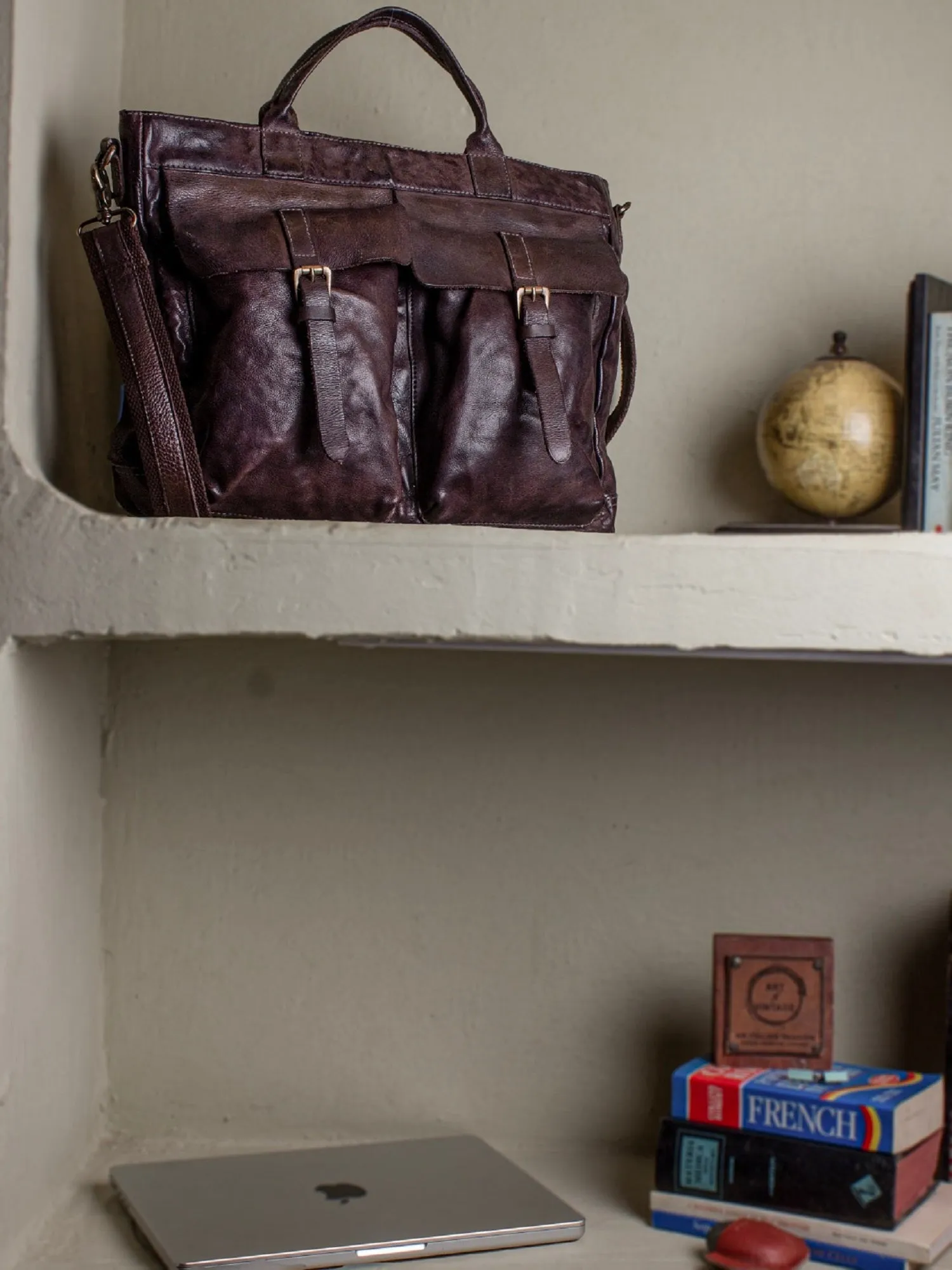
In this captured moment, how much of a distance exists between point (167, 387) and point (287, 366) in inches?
3.8

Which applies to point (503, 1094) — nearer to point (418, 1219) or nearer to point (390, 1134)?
point (390, 1134)

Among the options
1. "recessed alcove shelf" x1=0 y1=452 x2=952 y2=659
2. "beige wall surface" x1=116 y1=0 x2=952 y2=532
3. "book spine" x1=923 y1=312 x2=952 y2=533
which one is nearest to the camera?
"recessed alcove shelf" x1=0 y1=452 x2=952 y2=659

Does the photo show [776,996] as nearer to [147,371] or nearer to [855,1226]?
[855,1226]

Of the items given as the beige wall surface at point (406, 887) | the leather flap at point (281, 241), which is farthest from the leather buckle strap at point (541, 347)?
the beige wall surface at point (406, 887)

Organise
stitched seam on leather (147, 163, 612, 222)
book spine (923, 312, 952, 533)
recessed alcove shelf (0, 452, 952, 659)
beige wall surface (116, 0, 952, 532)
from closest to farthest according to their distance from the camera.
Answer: recessed alcove shelf (0, 452, 952, 659) → stitched seam on leather (147, 163, 612, 222) → book spine (923, 312, 952, 533) → beige wall surface (116, 0, 952, 532)

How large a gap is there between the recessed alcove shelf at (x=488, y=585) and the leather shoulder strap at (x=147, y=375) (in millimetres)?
58

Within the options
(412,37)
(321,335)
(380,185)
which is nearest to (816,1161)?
(321,335)

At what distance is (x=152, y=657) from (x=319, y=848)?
28 cm

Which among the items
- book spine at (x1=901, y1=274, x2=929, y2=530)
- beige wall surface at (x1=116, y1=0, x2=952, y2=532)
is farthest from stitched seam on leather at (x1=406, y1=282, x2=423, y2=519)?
book spine at (x1=901, y1=274, x2=929, y2=530)

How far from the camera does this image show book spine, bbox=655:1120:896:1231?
3.85 ft

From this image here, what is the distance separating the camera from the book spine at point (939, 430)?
1250 mm

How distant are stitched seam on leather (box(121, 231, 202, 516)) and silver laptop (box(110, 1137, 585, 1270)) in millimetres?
616

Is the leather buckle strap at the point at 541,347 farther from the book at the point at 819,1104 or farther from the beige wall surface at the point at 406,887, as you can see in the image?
the book at the point at 819,1104

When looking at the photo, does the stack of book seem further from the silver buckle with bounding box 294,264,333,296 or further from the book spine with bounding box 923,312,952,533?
the silver buckle with bounding box 294,264,333,296
